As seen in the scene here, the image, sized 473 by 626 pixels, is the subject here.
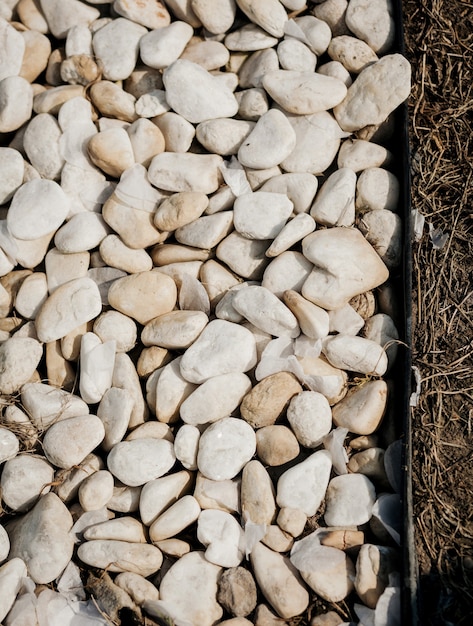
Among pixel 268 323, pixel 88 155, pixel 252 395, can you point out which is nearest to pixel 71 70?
pixel 88 155

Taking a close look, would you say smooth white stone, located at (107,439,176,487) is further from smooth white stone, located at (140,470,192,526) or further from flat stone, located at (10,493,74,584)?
flat stone, located at (10,493,74,584)

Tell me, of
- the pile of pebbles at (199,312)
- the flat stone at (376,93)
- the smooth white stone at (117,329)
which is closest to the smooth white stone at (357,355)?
the pile of pebbles at (199,312)

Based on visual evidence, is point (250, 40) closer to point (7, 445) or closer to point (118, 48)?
point (118, 48)

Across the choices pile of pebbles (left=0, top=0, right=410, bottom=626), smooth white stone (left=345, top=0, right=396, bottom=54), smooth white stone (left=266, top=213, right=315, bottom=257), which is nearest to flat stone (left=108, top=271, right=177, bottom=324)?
pile of pebbles (left=0, top=0, right=410, bottom=626)

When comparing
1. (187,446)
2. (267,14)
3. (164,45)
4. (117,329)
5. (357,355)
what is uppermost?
(267,14)

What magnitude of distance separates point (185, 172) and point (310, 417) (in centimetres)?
85

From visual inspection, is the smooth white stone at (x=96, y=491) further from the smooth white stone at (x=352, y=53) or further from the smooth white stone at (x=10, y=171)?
the smooth white stone at (x=352, y=53)

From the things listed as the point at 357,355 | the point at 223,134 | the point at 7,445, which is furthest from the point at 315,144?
the point at 7,445

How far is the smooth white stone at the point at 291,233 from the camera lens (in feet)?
6.50

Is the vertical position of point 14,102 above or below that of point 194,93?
below

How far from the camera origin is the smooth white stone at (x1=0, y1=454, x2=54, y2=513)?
1.89m

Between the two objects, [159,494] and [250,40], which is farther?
[250,40]

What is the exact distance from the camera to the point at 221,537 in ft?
5.90

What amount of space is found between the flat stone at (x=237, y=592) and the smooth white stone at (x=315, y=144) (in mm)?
1213
